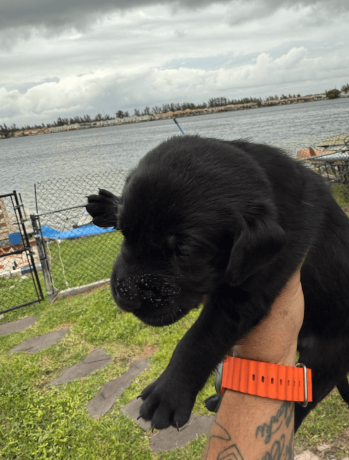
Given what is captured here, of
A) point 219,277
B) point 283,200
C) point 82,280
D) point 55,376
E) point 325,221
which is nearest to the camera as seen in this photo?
point 219,277

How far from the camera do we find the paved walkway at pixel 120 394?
3496 mm

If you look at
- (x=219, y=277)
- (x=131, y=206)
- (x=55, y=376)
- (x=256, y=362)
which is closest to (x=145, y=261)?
(x=131, y=206)

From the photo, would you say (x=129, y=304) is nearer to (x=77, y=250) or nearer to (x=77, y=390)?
(x=77, y=390)

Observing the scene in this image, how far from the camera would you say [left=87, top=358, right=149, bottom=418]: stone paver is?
13.5ft

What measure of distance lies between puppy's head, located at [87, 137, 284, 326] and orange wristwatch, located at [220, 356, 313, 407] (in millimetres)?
408

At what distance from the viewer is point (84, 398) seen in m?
4.28

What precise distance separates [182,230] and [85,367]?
155 inches

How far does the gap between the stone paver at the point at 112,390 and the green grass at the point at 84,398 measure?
8cm

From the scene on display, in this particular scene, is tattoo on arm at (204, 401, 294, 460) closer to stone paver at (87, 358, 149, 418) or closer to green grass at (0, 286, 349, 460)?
green grass at (0, 286, 349, 460)

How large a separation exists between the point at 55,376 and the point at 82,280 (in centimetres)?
472

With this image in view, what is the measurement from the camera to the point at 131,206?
69.5 inches

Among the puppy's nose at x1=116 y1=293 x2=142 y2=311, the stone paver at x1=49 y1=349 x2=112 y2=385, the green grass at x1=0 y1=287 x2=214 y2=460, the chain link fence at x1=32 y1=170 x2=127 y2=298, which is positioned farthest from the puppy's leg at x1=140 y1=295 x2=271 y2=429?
the chain link fence at x1=32 y1=170 x2=127 y2=298

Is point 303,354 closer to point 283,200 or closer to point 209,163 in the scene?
point 283,200

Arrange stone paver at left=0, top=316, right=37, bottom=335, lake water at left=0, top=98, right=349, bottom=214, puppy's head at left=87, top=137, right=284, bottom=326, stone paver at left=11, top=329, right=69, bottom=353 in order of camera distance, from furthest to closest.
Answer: lake water at left=0, top=98, right=349, bottom=214 → stone paver at left=0, top=316, right=37, bottom=335 → stone paver at left=11, top=329, right=69, bottom=353 → puppy's head at left=87, top=137, right=284, bottom=326
